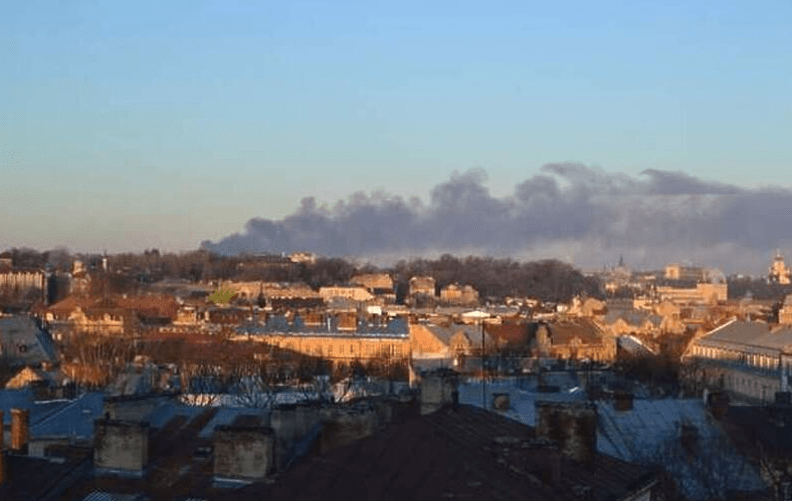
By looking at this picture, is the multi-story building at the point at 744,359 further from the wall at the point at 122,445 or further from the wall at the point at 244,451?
the wall at the point at 244,451

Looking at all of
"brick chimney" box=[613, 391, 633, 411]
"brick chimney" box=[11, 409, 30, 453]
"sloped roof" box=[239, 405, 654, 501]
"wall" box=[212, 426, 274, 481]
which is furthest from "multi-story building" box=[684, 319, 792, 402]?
"sloped roof" box=[239, 405, 654, 501]

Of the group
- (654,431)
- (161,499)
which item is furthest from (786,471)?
(161,499)

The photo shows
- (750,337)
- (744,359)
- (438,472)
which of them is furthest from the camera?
(750,337)

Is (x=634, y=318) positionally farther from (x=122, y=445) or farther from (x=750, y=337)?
(x=122, y=445)

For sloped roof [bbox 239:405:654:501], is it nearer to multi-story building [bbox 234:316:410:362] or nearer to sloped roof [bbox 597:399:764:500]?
sloped roof [bbox 597:399:764:500]

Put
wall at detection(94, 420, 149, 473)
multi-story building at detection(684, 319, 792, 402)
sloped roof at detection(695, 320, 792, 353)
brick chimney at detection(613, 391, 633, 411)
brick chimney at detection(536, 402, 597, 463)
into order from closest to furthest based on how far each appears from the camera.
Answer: brick chimney at detection(536, 402, 597, 463)
wall at detection(94, 420, 149, 473)
brick chimney at detection(613, 391, 633, 411)
multi-story building at detection(684, 319, 792, 402)
sloped roof at detection(695, 320, 792, 353)

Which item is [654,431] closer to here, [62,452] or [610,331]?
[62,452]

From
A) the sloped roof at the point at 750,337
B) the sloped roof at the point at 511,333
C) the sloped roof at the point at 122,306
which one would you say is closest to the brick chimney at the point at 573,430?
the sloped roof at the point at 750,337

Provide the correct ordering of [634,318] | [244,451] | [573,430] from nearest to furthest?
[573,430]
[244,451]
[634,318]

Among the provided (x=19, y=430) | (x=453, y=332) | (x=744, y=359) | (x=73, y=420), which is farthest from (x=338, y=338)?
(x=19, y=430)
